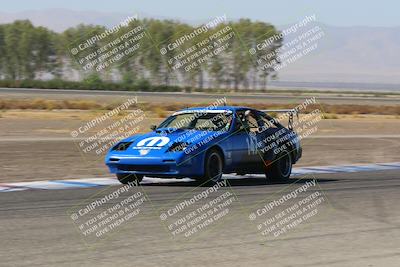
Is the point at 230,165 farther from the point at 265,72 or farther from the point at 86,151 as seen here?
the point at 265,72

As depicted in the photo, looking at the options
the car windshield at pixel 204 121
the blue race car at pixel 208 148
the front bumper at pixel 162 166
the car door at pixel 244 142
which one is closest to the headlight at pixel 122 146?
the blue race car at pixel 208 148

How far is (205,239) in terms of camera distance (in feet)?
25.1

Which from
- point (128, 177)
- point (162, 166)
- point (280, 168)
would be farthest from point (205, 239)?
point (280, 168)

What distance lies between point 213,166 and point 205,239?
188 inches

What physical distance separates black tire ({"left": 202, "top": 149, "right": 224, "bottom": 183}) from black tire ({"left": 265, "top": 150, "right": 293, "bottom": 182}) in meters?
1.51

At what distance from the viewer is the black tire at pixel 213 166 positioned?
1218 centimetres

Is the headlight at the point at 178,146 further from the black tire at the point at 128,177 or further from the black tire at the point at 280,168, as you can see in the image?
the black tire at the point at 280,168

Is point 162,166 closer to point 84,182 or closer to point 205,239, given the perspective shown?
point 84,182

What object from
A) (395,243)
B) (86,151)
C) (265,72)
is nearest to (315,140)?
(86,151)

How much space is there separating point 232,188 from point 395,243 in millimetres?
4855

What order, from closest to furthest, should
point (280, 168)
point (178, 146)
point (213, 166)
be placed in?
point (178, 146) → point (213, 166) → point (280, 168)

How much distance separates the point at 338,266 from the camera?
6.41 metres

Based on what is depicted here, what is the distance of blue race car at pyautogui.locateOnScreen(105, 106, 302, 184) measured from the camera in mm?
11984

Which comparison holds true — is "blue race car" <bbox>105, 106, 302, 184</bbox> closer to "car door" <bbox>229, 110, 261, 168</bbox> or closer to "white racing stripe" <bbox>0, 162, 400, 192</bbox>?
"car door" <bbox>229, 110, 261, 168</bbox>
